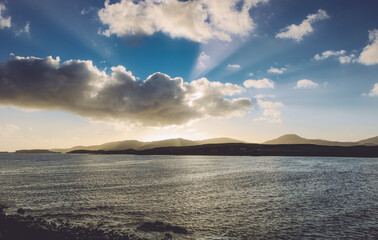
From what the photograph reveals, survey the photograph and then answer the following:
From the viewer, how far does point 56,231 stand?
2344cm

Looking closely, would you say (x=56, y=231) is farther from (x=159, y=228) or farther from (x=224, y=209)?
(x=224, y=209)

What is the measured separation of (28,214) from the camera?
3108cm

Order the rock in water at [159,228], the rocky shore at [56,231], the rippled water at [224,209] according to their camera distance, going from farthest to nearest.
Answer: the rippled water at [224,209] < the rock in water at [159,228] < the rocky shore at [56,231]

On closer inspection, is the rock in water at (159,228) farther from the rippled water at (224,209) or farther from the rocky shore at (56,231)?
the rippled water at (224,209)

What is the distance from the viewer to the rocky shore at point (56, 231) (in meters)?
21.4

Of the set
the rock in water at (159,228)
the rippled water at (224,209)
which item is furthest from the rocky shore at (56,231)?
the rippled water at (224,209)

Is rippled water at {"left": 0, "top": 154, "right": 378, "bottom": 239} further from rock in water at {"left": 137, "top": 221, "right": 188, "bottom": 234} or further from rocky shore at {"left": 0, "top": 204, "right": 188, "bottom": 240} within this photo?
rocky shore at {"left": 0, "top": 204, "right": 188, "bottom": 240}

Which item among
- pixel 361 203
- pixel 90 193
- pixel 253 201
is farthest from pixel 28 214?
pixel 361 203

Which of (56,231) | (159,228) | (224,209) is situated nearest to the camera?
(56,231)

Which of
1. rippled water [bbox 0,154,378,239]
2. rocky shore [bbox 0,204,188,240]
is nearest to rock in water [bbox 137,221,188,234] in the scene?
rocky shore [bbox 0,204,188,240]

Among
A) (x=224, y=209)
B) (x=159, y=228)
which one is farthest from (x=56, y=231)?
(x=224, y=209)

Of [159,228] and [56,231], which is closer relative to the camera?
[56,231]

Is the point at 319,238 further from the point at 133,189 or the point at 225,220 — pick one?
the point at 133,189

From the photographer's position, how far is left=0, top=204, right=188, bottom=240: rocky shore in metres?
21.4
